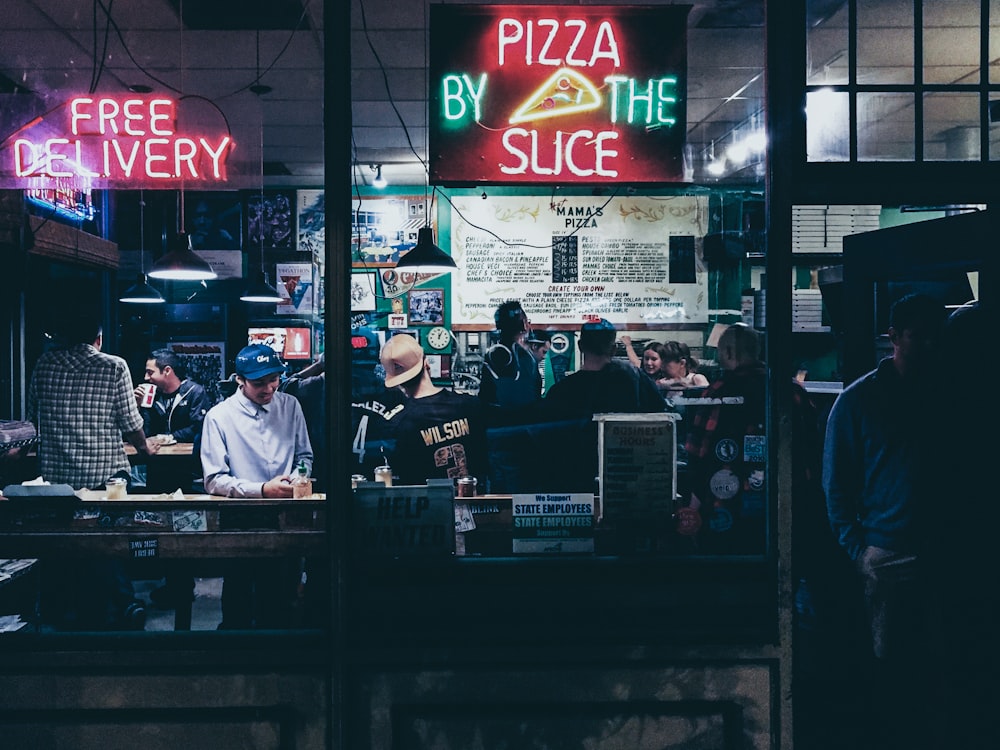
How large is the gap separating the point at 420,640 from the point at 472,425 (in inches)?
68.7

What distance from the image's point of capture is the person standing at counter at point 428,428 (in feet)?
14.4

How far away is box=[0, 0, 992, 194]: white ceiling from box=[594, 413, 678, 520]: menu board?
1.90 meters

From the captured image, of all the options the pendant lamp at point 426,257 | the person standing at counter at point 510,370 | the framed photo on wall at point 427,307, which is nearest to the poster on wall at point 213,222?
the framed photo on wall at point 427,307

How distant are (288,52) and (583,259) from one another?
447cm

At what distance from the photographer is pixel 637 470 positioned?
10.5ft

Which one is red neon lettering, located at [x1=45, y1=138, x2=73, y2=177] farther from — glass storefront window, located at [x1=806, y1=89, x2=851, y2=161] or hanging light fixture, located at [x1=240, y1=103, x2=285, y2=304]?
hanging light fixture, located at [x1=240, y1=103, x2=285, y2=304]

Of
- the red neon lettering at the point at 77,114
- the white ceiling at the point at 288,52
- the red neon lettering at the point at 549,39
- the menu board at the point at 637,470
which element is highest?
the white ceiling at the point at 288,52

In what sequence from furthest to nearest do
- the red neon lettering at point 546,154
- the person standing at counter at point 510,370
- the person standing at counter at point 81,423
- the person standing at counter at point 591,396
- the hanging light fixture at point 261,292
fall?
the hanging light fixture at point 261,292 < the person standing at counter at point 510,370 < the person standing at counter at point 81,423 < the person standing at counter at point 591,396 < the red neon lettering at point 546,154

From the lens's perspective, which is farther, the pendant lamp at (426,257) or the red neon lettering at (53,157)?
the pendant lamp at (426,257)

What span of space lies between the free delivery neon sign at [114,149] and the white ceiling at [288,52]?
0.51 ft

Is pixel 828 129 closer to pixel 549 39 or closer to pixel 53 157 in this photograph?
pixel 549 39

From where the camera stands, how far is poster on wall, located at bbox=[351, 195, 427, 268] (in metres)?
9.85

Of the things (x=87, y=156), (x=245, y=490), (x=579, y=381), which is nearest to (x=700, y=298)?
(x=579, y=381)

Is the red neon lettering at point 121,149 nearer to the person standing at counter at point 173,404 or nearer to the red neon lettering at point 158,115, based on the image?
the red neon lettering at point 158,115
